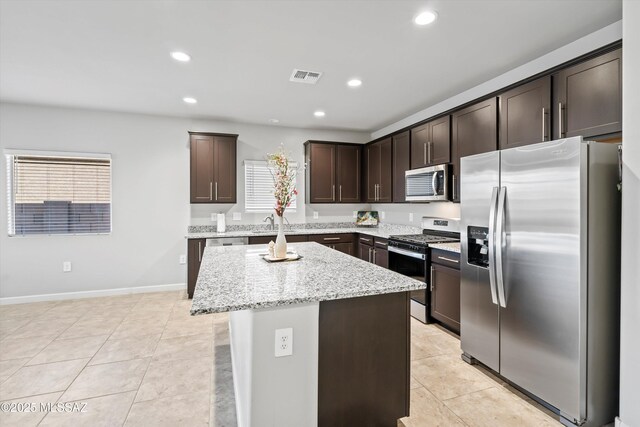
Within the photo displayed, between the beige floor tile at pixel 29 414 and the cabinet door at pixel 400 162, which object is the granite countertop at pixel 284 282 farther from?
the cabinet door at pixel 400 162

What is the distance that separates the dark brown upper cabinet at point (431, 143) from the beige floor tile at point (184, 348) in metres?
3.14

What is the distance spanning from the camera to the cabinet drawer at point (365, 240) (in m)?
4.63

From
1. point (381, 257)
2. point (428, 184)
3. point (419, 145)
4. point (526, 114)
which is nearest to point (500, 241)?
point (526, 114)

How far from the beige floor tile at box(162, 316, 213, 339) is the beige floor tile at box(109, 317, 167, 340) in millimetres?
87

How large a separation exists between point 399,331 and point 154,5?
257 cm

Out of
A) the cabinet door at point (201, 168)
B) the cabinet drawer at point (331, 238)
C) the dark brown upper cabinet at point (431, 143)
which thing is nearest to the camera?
the dark brown upper cabinet at point (431, 143)

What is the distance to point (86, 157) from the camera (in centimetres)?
441

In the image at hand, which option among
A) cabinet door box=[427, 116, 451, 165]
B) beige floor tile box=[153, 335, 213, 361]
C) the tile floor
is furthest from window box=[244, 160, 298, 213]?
beige floor tile box=[153, 335, 213, 361]

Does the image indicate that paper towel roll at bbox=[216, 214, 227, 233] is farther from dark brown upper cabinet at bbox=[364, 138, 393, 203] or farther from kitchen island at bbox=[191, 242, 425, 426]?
kitchen island at bbox=[191, 242, 425, 426]

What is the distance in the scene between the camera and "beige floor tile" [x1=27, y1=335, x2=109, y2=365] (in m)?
2.74

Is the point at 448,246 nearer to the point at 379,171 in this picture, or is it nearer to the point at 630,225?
the point at 630,225

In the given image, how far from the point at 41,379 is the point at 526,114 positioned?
14.5 ft

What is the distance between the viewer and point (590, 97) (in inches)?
87.7

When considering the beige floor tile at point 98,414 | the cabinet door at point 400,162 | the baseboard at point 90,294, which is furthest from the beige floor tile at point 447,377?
the baseboard at point 90,294
